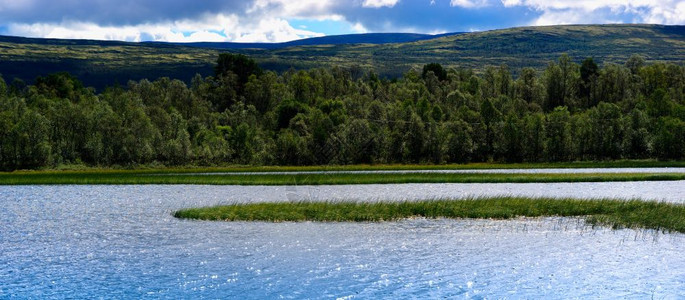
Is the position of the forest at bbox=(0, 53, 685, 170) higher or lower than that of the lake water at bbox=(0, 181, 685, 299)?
lower

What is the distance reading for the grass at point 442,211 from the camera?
1886 inches

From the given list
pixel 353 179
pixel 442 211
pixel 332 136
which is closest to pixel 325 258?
pixel 442 211

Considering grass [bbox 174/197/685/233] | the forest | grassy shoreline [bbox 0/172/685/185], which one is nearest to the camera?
grass [bbox 174/197/685/233]

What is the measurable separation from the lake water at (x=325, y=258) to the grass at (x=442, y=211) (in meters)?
1.84

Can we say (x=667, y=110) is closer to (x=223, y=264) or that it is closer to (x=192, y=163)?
(x=192, y=163)

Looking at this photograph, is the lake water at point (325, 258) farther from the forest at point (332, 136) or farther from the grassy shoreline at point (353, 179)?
the forest at point (332, 136)

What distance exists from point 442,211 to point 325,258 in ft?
55.6

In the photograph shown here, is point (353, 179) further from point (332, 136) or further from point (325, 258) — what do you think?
point (325, 258)

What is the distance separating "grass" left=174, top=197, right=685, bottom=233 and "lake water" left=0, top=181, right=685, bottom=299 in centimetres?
184

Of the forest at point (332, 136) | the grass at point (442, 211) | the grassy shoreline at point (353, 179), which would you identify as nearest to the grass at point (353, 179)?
the grassy shoreline at point (353, 179)

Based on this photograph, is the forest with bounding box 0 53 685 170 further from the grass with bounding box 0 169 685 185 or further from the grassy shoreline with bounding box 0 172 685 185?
the grass with bounding box 0 169 685 185

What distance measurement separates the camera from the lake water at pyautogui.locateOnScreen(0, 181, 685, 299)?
94.8ft

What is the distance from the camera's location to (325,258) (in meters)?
34.9

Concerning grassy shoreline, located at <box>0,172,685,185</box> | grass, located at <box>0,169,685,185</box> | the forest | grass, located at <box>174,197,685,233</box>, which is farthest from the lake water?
the forest
